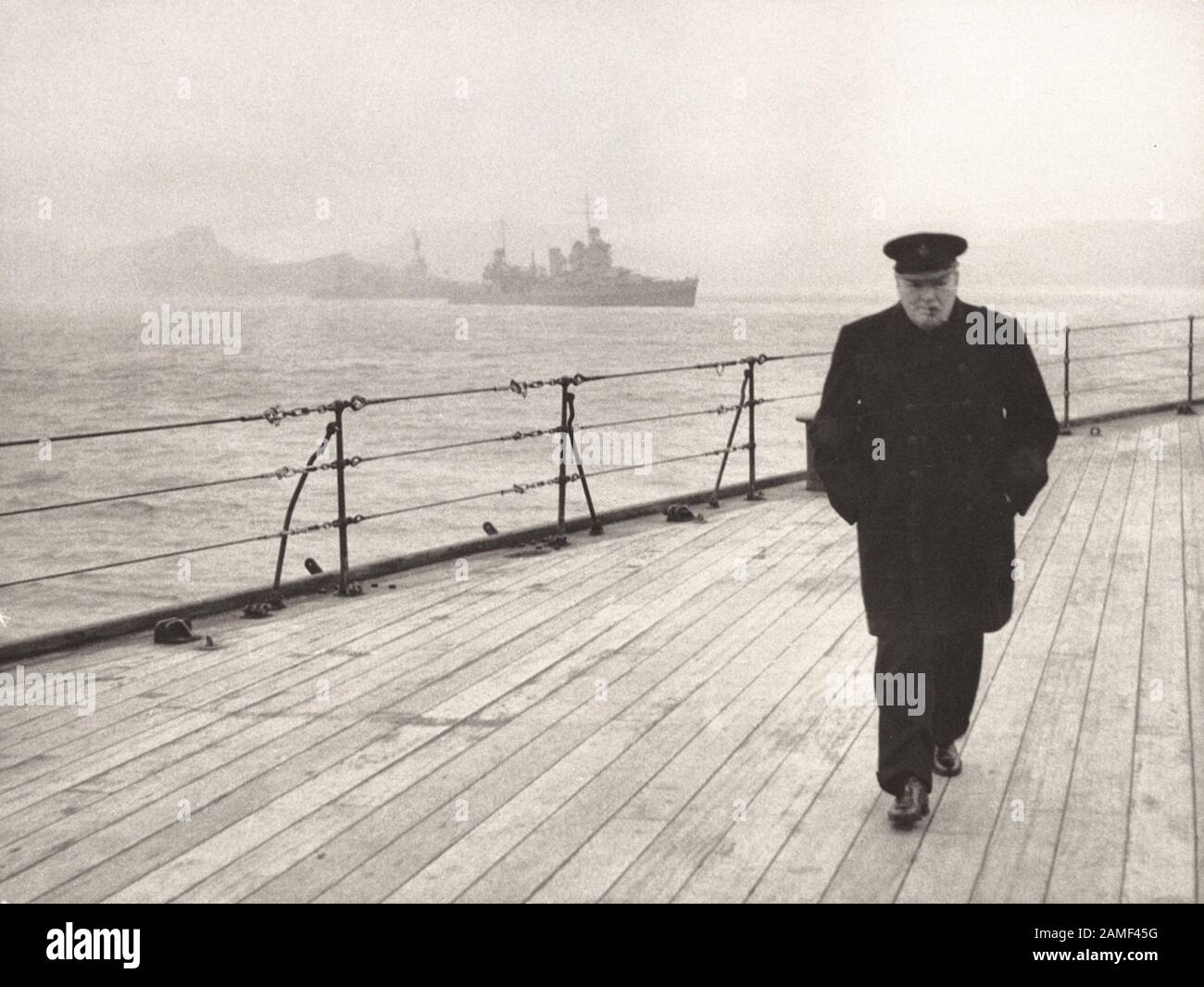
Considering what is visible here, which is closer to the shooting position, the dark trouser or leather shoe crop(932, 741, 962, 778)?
the dark trouser

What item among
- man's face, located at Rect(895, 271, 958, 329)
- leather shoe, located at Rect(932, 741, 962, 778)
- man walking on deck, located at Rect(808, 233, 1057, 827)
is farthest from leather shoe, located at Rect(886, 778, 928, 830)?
man's face, located at Rect(895, 271, 958, 329)

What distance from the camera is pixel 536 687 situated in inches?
207

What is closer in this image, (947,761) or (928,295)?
(928,295)

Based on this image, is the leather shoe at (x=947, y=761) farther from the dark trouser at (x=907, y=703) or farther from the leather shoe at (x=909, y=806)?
the leather shoe at (x=909, y=806)

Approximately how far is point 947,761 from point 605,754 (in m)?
1.00

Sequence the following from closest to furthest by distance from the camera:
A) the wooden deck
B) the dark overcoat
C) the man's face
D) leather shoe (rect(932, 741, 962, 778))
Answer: the wooden deck, the man's face, the dark overcoat, leather shoe (rect(932, 741, 962, 778))

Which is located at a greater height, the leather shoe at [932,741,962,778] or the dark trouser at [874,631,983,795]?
the dark trouser at [874,631,983,795]

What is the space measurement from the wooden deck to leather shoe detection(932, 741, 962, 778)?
58 millimetres

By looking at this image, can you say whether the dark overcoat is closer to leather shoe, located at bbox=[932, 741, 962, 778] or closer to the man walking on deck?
the man walking on deck

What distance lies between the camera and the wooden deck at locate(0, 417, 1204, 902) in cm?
354

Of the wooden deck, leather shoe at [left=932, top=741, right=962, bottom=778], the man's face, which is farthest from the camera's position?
leather shoe at [left=932, top=741, right=962, bottom=778]

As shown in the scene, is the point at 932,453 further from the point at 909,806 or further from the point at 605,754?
the point at 605,754

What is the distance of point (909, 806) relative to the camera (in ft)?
12.4

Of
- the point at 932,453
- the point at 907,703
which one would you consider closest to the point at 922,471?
the point at 932,453
